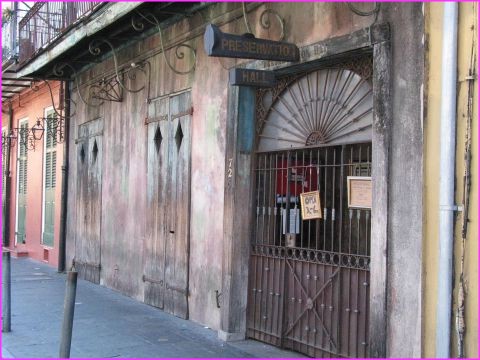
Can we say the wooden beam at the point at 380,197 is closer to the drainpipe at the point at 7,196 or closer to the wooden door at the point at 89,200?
the wooden door at the point at 89,200

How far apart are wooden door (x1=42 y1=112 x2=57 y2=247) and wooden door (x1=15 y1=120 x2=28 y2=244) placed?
2.16 m

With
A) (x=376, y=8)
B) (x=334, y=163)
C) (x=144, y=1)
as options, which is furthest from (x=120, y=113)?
(x=376, y=8)

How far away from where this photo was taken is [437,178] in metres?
4.85

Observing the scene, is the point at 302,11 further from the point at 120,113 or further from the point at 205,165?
the point at 120,113

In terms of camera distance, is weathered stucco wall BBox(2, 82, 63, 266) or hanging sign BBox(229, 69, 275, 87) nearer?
hanging sign BBox(229, 69, 275, 87)

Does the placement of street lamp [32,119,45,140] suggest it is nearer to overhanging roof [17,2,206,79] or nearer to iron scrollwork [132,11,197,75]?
overhanging roof [17,2,206,79]

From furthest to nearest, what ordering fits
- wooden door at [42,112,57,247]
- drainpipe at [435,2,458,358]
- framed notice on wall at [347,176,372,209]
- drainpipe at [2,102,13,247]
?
drainpipe at [2,102,13,247], wooden door at [42,112,57,247], framed notice on wall at [347,176,372,209], drainpipe at [435,2,458,358]

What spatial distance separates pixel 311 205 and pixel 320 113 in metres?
1.00

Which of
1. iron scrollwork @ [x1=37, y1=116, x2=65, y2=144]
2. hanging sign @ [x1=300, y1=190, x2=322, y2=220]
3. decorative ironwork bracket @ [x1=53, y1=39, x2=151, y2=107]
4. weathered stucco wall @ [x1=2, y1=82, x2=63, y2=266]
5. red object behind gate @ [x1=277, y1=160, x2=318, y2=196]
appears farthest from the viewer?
weathered stucco wall @ [x1=2, y1=82, x2=63, y2=266]

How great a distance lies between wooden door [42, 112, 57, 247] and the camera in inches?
591

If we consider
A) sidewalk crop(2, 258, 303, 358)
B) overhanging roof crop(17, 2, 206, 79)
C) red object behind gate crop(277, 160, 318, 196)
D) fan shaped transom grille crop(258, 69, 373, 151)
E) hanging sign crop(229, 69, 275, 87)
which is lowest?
sidewalk crop(2, 258, 303, 358)

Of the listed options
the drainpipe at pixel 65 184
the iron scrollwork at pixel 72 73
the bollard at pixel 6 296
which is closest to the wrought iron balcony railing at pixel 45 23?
the iron scrollwork at pixel 72 73

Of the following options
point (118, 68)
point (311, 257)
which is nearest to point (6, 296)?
point (311, 257)

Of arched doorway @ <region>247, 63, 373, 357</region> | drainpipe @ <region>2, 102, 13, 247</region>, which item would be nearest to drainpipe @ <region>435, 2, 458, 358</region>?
arched doorway @ <region>247, 63, 373, 357</region>
